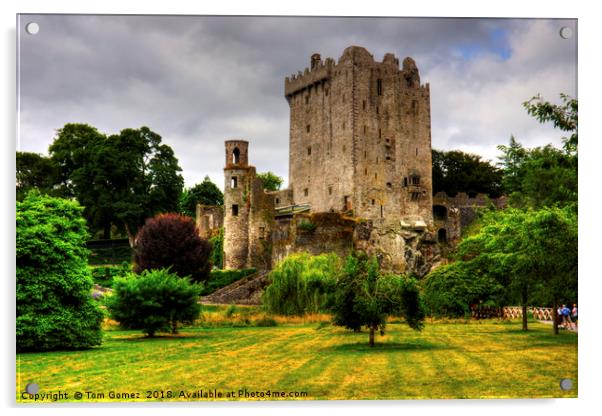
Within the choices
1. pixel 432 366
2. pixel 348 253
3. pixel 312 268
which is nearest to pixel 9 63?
pixel 432 366

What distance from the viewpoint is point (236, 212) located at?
43500 mm

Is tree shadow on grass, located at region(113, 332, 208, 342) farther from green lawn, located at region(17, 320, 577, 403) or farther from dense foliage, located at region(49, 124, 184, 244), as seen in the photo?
dense foliage, located at region(49, 124, 184, 244)

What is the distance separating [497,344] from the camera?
698 inches

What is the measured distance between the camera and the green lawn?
13.0 meters

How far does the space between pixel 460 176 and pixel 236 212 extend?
20.4 m

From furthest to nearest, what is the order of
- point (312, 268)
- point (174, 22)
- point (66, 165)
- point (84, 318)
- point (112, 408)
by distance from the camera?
point (312, 268) < point (66, 165) < point (84, 318) < point (174, 22) < point (112, 408)

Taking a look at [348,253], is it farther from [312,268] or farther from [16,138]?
[16,138]

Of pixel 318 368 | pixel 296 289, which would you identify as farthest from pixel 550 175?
pixel 296 289

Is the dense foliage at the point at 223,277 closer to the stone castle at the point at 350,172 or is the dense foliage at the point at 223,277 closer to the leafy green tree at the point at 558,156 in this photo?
the stone castle at the point at 350,172

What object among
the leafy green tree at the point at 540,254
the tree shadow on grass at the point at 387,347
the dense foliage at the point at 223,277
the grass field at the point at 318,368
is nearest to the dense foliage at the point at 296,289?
the leafy green tree at the point at 540,254

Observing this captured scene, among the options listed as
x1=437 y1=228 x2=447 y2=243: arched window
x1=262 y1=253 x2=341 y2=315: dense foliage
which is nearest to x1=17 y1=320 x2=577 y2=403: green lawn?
x1=262 y1=253 x2=341 y2=315: dense foliage

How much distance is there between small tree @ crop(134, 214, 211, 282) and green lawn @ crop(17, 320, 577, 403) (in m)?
15.2

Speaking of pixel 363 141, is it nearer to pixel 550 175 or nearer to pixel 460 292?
pixel 460 292
